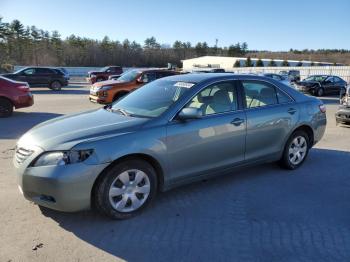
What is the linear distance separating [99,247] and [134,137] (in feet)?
4.04

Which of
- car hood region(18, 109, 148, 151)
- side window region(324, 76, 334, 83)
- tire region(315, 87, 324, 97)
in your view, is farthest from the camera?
side window region(324, 76, 334, 83)

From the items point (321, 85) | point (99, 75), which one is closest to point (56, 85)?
point (99, 75)

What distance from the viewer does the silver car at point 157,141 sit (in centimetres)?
406

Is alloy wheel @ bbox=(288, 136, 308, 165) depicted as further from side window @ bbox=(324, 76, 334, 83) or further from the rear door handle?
side window @ bbox=(324, 76, 334, 83)

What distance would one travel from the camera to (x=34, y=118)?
12.6 meters

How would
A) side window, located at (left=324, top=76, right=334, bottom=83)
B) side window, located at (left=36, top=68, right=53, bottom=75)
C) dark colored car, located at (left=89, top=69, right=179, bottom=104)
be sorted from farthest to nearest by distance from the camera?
side window, located at (left=36, top=68, right=53, bottom=75), side window, located at (left=324, top=76, right=334, bottom=83), dark colored car, located at (left=89, top=69, right=179, bottom=104)

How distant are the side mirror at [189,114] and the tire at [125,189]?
73cm

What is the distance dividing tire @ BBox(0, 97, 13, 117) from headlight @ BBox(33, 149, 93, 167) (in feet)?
31.6

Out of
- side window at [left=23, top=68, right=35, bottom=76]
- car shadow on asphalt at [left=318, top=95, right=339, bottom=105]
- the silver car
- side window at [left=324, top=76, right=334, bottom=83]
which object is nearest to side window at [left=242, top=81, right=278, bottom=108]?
the silver car

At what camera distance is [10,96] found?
41.9 ft

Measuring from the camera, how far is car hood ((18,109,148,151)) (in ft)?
13.7

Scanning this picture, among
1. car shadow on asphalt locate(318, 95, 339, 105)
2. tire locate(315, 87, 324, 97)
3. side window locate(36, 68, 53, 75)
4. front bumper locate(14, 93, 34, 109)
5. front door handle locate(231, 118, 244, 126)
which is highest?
side window locate(36, 68, 53, 75)

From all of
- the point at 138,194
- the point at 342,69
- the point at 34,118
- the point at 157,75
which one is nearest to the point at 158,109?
the point at 138,194

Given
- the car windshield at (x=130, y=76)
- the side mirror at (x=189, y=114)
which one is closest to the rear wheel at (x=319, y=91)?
the car windshield at (x=130, y=76)
